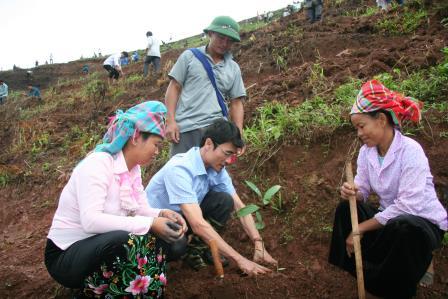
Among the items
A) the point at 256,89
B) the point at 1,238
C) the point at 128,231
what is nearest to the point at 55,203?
the point at 1,238

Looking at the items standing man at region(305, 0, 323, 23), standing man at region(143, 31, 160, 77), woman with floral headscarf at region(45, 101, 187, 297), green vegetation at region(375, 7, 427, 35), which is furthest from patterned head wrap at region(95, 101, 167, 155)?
standing man at region(143, 31, 160, 77)

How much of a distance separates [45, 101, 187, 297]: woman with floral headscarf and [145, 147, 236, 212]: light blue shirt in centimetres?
29

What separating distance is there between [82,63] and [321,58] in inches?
771

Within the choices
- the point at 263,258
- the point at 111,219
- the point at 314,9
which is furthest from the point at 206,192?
the point at 314,9

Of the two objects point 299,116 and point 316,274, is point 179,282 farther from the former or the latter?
point 299,116

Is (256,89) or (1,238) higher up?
(256,89)

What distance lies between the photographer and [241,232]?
2.91 metres

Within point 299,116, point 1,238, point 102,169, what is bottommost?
point 1,238

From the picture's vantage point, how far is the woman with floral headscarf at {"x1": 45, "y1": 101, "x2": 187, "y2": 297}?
71.6 inches

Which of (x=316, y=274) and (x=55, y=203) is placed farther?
(x=55, y=203)

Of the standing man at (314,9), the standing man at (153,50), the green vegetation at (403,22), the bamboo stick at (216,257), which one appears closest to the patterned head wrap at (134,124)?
the bamboo stick at (216,257)

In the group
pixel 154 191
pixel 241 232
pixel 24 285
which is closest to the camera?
pixel 154 191

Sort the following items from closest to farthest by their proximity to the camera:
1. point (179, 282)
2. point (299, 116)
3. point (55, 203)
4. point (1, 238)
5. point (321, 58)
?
point (179, 282) → point (299, 116) → point (1, 238) → point (55, 203) → point (321, 58)

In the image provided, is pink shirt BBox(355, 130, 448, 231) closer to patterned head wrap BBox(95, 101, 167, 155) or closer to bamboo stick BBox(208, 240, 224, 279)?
bamboo stick BBox(208, 240, 224, 279)
